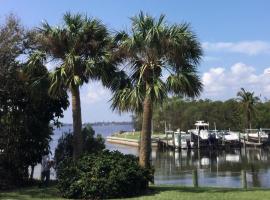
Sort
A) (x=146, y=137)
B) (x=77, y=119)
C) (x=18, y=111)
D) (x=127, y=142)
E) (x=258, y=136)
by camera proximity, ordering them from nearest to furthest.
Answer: (x=146, y=137)
(x=77, y=119)
(x=18, y=111)
(x=258, y=136)
(x=127, y=142)

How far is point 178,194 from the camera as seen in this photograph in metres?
18.1

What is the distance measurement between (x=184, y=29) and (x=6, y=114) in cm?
933

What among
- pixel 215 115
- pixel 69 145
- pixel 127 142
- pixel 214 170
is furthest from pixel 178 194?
pixel 215 115

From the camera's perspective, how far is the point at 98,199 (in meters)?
18.1

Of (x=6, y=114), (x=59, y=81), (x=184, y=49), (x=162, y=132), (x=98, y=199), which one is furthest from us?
(x=162, y=132)

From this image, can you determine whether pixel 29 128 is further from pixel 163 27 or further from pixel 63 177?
pixel 163 27

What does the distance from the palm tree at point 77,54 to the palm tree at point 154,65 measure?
124 cm

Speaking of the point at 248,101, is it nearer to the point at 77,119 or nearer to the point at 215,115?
the point at 215,115

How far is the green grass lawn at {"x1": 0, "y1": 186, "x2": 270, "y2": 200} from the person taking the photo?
56.8ft

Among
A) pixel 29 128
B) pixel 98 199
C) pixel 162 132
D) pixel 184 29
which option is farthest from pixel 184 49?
pixel 162 132

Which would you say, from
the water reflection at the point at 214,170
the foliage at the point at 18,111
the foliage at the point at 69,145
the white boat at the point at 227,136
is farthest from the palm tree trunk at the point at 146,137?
the white boat at the point at 227,136

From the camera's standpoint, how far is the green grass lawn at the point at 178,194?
1731 cm

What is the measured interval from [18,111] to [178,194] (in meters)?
9.57

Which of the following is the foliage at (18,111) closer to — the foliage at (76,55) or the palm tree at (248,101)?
the foliage at (76,55)
